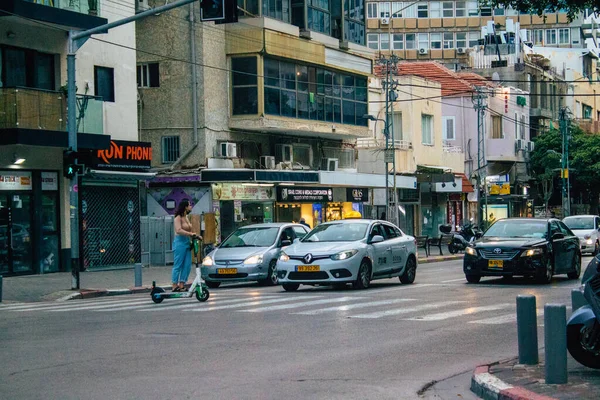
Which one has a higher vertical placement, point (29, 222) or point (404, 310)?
point (29, 222)

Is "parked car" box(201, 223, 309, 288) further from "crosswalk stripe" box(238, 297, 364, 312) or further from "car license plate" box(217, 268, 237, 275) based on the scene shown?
"crosswalk stripe" box(238, 297, 364, 312)

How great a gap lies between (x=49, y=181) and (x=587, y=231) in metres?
→ 21.5

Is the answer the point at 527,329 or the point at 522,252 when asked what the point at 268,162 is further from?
the point at 527,329

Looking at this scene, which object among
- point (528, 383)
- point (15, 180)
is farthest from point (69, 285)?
point (528, 383)

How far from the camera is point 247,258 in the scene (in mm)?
23984

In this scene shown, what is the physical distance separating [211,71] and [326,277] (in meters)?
17.9

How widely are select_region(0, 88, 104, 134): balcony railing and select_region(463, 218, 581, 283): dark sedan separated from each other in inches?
461

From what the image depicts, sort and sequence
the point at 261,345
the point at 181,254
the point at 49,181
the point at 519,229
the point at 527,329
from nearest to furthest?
the point at 527,329, the point at 261,345, the point at 181,254, the point at 519,229, the point at 49,181

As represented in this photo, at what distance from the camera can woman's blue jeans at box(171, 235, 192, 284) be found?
63.4 ft

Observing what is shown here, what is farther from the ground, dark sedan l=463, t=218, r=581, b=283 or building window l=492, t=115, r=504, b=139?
building window l=492, t=115, r=504, b=139

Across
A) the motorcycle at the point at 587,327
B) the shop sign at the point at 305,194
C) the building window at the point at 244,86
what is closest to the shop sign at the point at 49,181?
the building window at the point at 244,86

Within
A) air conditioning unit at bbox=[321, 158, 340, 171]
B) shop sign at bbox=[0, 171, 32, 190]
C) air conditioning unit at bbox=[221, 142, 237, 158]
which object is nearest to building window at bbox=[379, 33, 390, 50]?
air conditioning unit at bbox=[321, 158, 340, 171]

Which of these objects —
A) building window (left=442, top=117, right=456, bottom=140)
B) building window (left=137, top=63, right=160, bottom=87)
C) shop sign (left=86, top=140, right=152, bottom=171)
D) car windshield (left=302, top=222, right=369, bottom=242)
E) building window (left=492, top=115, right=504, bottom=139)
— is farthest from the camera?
Result: building window (left=492, top=115, right=504, bottom=139)

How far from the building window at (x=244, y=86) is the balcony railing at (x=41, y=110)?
32.2ft
